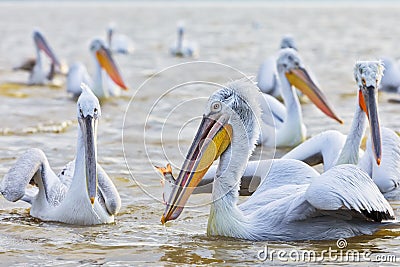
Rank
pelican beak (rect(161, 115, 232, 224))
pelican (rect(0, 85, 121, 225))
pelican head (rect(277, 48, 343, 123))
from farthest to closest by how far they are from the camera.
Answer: pelican head (rect(277, 48, 343, 123))
pelican (rect(0, 85, 121, 225))
pelican beak (rect(161, 115, 232, 224))

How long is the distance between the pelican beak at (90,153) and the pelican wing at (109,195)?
0.74 ft

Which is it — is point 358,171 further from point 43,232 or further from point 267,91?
point 267,91

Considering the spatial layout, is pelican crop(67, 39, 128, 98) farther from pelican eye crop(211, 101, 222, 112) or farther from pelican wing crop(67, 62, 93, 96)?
pelican eye crop(211, 101, 222, 112)

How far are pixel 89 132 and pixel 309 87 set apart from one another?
120 inches

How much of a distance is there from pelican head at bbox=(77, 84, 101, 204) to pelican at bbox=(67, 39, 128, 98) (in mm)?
5734

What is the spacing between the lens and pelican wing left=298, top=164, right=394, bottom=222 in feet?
13.5

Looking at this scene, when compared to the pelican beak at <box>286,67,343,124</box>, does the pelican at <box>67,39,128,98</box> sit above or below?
above

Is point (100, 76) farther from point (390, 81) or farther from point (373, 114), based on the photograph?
point (373, 114)

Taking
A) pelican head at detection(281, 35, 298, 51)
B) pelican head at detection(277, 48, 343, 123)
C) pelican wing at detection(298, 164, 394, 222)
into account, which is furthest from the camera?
pelican head at detection(281, 35, 298, 51)

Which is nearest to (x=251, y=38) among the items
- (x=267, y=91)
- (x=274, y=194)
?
(x=267, y=91)

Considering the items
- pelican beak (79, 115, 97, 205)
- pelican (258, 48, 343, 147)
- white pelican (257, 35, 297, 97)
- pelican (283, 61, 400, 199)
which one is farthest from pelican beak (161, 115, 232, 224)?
white pelican (257, 35, 297, 97)

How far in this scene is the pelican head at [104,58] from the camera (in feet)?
35.7

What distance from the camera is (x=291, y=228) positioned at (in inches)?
174

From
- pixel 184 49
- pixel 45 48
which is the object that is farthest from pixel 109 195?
pixel 184 49
